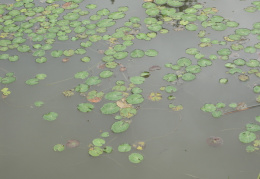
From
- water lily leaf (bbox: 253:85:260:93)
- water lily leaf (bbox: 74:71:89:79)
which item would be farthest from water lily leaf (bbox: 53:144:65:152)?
water lily leaf (bbox: 253:85:260:93)

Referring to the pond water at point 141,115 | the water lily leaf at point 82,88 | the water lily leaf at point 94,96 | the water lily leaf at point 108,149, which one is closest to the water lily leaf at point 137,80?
the pond water at point 141,115

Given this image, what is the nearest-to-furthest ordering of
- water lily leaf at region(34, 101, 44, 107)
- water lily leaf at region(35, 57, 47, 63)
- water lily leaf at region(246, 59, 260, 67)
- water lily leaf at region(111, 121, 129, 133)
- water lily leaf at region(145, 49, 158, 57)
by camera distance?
water lily leaf at region(111, 121, 129, 133) → water lily leaf at region(34, 101, 44, 107) → water lily leaf at region(246, 59, 260, 67) → water lily leaf at region(145, 49, 158, 57) → water lily leaf at region(35, 57, 47, 63)

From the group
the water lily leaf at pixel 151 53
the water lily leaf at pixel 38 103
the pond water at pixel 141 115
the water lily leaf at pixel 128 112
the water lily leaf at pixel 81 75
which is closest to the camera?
the pond water at pixel 141 115

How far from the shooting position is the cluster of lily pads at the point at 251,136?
285 cm

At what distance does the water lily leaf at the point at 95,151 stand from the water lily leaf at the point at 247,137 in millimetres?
1158

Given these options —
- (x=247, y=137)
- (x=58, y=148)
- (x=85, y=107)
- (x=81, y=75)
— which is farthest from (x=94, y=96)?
(x=247, y=137)

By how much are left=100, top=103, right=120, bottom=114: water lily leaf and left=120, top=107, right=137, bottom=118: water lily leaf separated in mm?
55

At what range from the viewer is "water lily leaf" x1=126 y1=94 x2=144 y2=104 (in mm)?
3340

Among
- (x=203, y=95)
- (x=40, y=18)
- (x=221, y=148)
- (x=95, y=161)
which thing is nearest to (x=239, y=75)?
(x=203, y=95)

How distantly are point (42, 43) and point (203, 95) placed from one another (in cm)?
207

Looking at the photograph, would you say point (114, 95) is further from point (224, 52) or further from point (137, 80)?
point (224, 52)

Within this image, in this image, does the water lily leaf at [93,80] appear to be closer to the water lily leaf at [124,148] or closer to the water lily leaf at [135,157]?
the water lily leaf at [124,148]

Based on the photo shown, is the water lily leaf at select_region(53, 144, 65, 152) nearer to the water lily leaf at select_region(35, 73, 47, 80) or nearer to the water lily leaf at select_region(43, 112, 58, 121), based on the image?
the water lily leaf at select_region(43, 112, 58, 121)

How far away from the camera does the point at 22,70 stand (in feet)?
12.9
